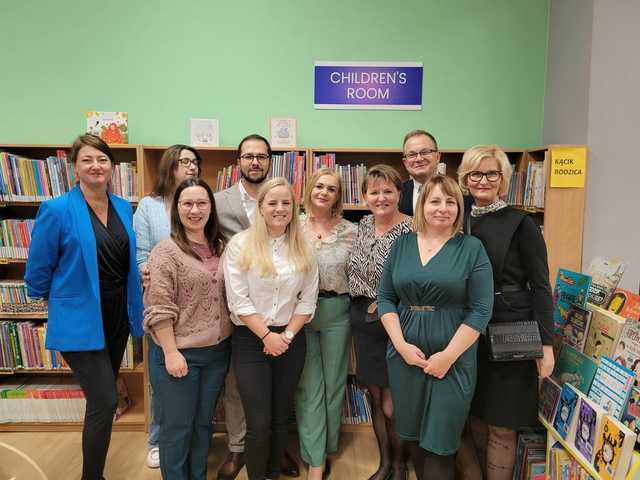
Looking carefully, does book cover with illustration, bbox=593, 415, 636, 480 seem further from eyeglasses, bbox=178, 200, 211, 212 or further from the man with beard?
eyeglasses, bbox=178, 200, 211, 212

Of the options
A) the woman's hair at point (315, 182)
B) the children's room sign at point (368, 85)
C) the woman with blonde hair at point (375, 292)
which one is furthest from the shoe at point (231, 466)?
the children's room sign at point (368, 85)

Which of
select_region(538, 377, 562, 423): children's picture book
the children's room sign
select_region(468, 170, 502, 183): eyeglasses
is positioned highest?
the children's room sign

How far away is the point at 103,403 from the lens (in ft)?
5.92

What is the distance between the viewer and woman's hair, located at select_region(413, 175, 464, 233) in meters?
1.58

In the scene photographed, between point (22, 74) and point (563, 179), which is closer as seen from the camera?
point (563, 179)

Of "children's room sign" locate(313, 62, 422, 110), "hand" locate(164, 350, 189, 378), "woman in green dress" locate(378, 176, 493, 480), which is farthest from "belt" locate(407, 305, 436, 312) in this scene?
"children's room sign" locate(313, 62, 422, 110)

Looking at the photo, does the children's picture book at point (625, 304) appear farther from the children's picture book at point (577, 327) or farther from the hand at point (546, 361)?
the hand at point (546, 361)

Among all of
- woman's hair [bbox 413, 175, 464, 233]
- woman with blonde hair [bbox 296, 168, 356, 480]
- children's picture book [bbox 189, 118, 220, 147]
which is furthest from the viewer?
children's picture book [bbox 189, 118, 220, 147]

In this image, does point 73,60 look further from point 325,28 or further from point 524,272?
point 524,272

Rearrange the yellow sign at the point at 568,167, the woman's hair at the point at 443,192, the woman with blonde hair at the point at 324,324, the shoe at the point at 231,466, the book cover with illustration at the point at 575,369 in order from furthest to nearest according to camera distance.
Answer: the yellow sign at the point at 568,167 < the shoe at the point at 231,466 < the woman with blonde hair at the point at 324,324 < the book cover with illustration at the point at 575,369 < the woman's hair at the point at 443,192

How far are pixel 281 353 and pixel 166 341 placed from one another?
493 mm

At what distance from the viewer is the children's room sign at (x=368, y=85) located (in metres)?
2.89

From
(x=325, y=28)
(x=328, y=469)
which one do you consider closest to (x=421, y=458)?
(x=328, y=469)

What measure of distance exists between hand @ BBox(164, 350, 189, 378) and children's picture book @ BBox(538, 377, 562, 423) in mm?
1612
